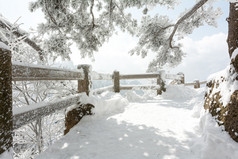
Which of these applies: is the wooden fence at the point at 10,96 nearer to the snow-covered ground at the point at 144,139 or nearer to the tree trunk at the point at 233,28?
the snow-covered ground at the point at 144,139

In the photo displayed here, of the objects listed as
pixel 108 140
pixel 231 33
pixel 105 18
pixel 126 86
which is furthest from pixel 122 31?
pixel 108 140

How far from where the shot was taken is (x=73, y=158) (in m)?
2.04

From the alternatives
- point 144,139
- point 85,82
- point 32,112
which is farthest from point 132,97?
point 32,112

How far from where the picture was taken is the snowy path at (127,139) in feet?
6.89

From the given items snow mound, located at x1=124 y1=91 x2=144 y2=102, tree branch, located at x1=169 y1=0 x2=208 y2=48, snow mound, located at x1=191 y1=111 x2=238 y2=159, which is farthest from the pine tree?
snow mound, located at x1=191 y1=111 x2=238 y2=159

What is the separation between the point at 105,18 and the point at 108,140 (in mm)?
5566

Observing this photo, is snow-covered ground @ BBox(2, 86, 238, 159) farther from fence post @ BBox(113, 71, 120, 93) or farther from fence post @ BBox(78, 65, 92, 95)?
fence post @ BBox(113, 71, 120, 93)

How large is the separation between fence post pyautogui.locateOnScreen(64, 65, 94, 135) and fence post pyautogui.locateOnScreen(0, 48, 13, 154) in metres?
1.87

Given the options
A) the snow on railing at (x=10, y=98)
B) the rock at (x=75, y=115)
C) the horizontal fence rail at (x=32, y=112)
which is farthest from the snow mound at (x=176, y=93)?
the snow on railing at (x=10, y=98)

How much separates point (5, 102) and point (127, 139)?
6.07ft

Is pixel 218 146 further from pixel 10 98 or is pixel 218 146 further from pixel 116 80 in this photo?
pixel 116 80

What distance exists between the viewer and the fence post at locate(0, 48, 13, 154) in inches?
55.4

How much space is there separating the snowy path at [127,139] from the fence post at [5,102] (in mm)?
787

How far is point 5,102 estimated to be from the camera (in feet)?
4.76
